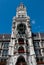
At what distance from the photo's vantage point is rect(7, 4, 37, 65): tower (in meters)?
46.2

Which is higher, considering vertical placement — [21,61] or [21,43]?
[21,43]

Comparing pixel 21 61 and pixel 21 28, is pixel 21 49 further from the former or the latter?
pixel 21 28

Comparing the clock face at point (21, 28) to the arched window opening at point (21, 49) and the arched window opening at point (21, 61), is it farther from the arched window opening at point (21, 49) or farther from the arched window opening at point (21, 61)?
the arched window opening at point (21, 61)

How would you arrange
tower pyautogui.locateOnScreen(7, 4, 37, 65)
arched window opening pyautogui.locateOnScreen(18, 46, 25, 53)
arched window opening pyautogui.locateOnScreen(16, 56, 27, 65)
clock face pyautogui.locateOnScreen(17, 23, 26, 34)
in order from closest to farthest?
→ 1. arched window opening pyautogui.locateOnScreen(16, 56, 27, 65)
2. tower pyautogui.locateOnScreen(7, 4, 37, 65)
3. arched window opening pyautogui.locateOnScreen(18, 46, 25, 53)
4. clock face pyautogui.locateOnScreen(17, 23, 26, 34)

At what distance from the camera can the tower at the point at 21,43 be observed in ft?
152

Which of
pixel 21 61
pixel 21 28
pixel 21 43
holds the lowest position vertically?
pixel 21 61

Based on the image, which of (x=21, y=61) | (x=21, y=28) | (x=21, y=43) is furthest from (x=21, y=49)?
(x=21, y=28)

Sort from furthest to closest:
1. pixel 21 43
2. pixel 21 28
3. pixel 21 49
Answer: pixel 21 28 < pixel 21 43 < pixel 21 49

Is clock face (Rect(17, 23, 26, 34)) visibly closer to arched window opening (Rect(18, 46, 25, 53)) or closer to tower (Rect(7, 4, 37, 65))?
tower (Rect(7, 4, 37, 65))

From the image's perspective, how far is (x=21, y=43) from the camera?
5091 cm

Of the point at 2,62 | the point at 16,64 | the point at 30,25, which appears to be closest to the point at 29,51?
the point at 16,64

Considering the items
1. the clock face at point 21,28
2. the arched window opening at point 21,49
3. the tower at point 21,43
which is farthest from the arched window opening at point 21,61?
the clock face at point 21,28

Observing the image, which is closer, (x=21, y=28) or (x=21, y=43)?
(x=21, y=43)

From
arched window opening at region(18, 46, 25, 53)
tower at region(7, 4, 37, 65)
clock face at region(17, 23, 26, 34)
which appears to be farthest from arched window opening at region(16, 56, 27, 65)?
clock face at region(17, 23, 26, 34)
